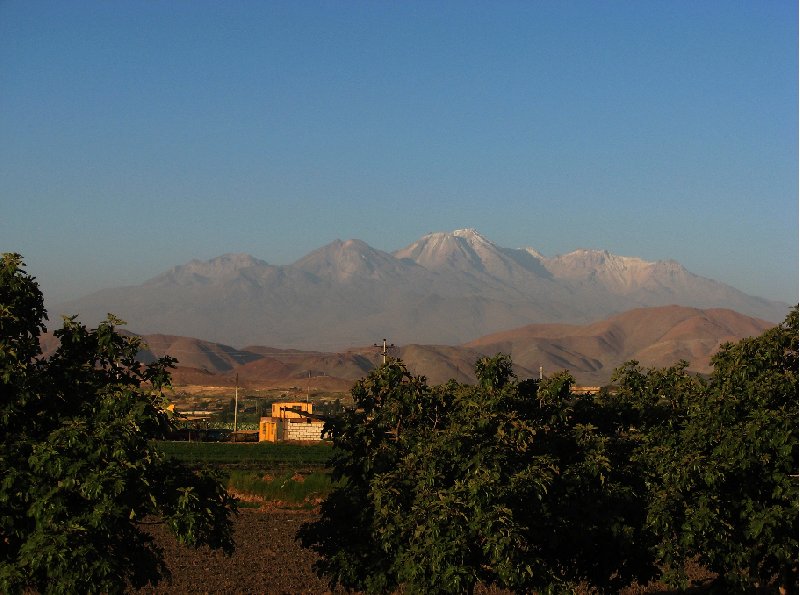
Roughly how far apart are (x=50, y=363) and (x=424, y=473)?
29.5ft

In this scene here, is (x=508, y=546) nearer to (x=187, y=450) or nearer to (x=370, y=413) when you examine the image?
(x=370, y=413)

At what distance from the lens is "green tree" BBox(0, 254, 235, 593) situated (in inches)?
899

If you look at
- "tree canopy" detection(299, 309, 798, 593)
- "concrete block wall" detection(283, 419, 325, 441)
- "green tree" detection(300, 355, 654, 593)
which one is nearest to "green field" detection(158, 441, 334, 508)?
"green tree" detection(300, 355, 654, 593)

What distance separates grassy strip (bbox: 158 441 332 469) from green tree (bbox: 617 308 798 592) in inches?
2484

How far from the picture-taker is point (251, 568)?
43.3m

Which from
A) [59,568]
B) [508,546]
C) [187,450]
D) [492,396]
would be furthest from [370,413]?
[187,450]

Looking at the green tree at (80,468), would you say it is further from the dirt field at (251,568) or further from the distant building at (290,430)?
the distant building at (290,430)

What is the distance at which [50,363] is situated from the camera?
1023 inches

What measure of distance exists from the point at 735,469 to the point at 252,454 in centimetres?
8421

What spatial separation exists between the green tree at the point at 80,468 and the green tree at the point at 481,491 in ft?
15.7

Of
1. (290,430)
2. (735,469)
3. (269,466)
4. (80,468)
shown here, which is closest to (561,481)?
(735,469)

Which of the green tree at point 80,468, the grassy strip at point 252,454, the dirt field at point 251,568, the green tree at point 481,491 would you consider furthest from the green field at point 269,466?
the green tree at point 481,491

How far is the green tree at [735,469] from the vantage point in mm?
29016

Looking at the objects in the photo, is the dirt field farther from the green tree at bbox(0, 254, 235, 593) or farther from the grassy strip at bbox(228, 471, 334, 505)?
the grassy strip at bbox(228, 471, 334, 505)
